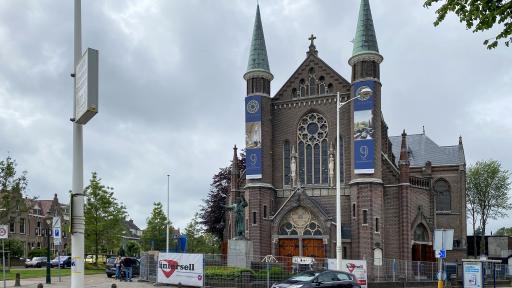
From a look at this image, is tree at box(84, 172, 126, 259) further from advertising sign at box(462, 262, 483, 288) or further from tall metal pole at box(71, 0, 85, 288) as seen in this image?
tall metal pole at box(71, 0, 85, 288)

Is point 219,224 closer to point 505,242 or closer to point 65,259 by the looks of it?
point 65,259

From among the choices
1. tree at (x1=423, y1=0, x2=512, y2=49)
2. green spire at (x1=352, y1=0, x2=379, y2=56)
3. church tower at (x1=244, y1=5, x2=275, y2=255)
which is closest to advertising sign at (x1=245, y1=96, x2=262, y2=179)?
church tower at (x1=244, y1=5, x2=275, y2=255)

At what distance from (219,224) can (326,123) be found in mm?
22086

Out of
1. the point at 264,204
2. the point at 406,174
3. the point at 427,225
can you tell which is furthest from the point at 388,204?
the point at 264,204

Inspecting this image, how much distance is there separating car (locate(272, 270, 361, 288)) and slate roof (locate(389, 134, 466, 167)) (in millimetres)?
40254

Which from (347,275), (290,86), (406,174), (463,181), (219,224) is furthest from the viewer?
(219,224)

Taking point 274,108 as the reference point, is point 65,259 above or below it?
below

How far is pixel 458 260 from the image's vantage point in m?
55.2

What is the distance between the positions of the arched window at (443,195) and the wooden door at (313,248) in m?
19.1

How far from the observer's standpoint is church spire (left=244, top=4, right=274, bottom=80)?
48.1 m

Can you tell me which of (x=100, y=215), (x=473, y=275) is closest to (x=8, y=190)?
(x=100, y=215)

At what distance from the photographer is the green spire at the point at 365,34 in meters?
45.0

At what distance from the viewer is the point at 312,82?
4753 centimetres

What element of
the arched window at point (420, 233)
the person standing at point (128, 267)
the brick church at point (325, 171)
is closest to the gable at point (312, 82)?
the brick church at point (325, 171)
